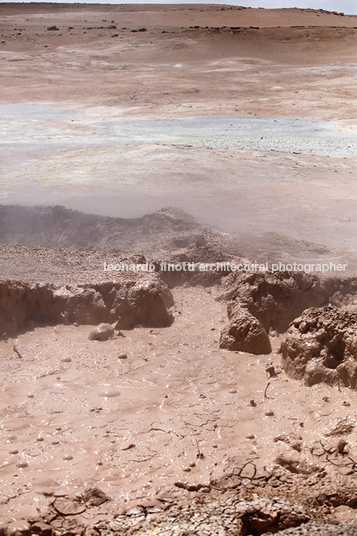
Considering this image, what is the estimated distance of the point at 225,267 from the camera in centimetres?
584

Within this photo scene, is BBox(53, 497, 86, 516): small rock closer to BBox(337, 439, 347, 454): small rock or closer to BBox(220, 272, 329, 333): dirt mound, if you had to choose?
BBox(337, 439, 347, 454): small rock

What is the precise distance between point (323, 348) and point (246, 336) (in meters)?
0.77

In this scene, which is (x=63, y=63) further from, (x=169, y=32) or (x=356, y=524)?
(x=356, y=524)

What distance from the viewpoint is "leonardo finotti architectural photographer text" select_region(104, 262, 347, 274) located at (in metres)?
5.59

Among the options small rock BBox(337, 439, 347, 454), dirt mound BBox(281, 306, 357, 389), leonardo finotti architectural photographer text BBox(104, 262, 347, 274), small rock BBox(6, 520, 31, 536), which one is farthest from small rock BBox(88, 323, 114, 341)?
small rock BBox(337, 439, 347, 454)

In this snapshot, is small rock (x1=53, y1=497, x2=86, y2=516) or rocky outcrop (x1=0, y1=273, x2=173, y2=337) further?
rocky outcrop (x1=0, y1=273, x2=173, y2=337)

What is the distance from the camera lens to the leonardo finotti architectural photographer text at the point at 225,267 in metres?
5.59

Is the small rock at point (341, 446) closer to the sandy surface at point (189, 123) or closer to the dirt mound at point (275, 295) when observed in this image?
the dirt mound at point (275, 295)

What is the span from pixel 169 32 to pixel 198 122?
1632cm

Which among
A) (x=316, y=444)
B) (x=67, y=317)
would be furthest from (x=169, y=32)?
(x=316, y=444)

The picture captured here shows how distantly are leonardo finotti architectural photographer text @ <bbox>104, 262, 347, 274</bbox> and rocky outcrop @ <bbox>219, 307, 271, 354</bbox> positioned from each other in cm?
87

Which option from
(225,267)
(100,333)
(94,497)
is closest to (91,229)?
(225,267)

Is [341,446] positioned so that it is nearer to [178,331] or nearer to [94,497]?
[94,497]

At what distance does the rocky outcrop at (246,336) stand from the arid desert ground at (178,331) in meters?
0.02
